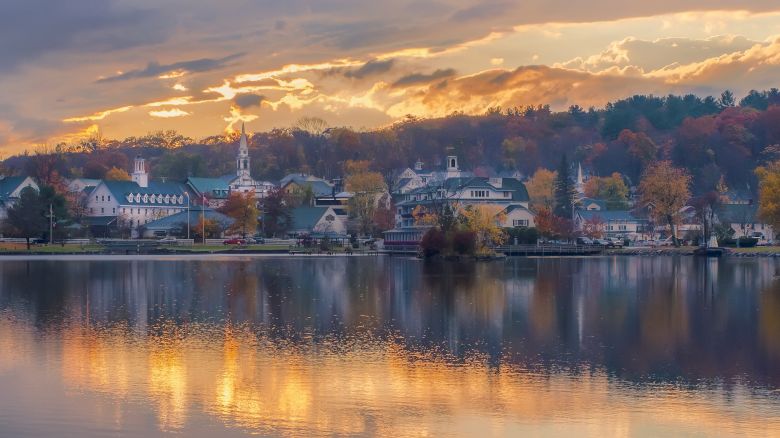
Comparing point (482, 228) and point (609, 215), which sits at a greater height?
point (609, 215)

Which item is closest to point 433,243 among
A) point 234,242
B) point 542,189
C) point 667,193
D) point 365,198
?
point 667,193

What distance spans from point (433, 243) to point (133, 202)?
63756 mm

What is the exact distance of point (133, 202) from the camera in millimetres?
136125

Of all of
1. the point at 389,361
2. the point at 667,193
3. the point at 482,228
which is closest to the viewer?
the point at 389,361

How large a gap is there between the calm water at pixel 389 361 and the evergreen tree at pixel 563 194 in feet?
262

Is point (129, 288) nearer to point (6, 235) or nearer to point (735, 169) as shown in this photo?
point (6, 235)

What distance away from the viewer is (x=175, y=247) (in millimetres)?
105625

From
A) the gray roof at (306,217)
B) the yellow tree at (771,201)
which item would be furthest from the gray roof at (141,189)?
the yellow tree at (771,201)

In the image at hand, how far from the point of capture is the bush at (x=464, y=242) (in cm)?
8412

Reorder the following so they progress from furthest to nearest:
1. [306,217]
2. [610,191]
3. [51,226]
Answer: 1. [610,191]
2. [306,217]
3. [51,226]

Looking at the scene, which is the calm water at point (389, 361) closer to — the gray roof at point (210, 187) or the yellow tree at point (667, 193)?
the yellow tree at point (667, 193)

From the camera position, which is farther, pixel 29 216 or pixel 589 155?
pixel 589 155

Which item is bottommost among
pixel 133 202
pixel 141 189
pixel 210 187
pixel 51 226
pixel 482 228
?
pixel 482 228

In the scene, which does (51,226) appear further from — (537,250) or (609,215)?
(609,215)
